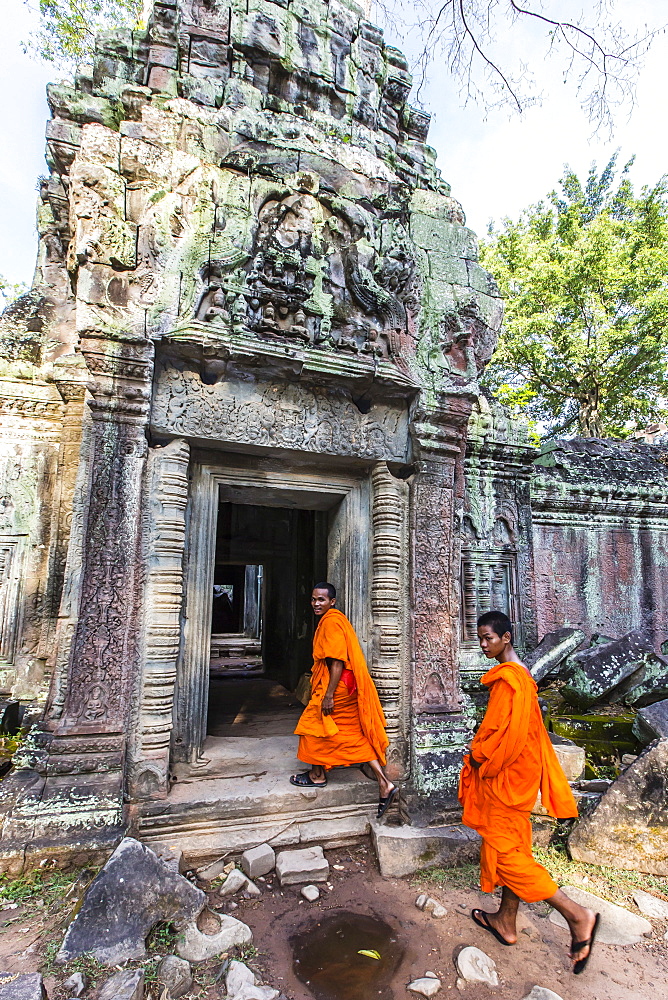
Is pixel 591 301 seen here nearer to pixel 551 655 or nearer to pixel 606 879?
pixel 551 655

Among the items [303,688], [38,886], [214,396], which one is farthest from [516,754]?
[303,688]

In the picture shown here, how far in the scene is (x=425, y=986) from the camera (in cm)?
244

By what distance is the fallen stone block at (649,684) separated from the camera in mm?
4562

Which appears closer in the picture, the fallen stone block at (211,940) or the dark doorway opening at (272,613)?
the fallen stone block at (211,940)

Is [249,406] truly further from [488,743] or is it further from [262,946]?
[262,946]

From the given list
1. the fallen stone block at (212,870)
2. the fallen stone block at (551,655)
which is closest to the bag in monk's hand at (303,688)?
the fallen stone block at (551,655)

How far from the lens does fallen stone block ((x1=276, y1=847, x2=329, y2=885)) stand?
321 centimetres

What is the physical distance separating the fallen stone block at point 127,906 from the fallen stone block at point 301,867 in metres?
0.64

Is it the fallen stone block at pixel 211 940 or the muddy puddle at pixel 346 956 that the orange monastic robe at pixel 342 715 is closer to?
the muddy puddle at pixel 346 956

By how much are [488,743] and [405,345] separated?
2.96 m

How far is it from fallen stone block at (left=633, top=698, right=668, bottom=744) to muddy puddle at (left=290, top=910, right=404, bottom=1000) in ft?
7.47

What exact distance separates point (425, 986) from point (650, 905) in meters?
1.56

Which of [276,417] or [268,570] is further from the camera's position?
[268,570]

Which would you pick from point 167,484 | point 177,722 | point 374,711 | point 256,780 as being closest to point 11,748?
point 177,722
